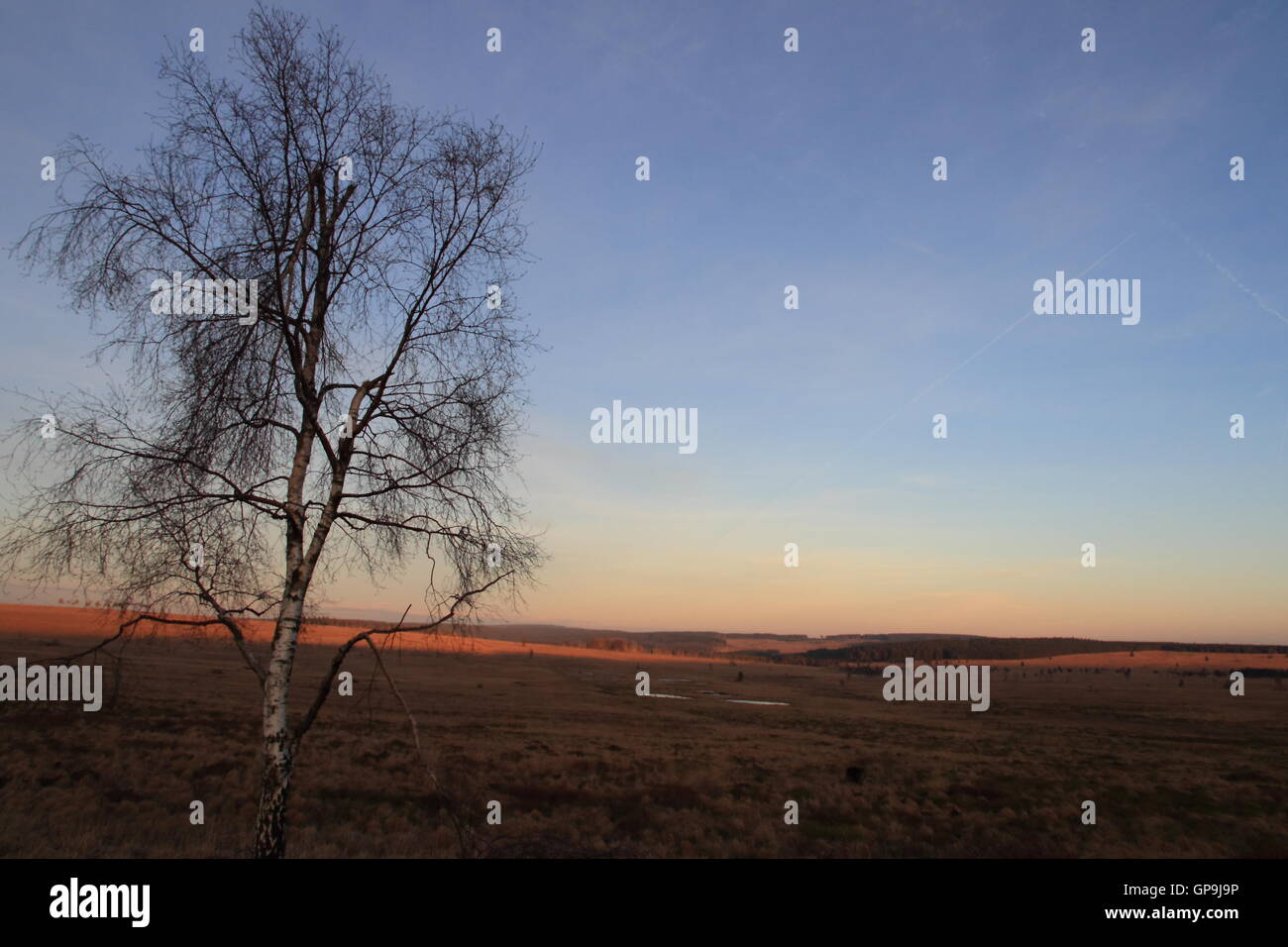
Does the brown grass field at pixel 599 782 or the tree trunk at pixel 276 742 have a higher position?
the tree trunk at pixel 276 742

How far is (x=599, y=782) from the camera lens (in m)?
21.9

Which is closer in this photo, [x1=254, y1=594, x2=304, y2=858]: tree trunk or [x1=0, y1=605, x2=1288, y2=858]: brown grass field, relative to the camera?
[x1=254, y1=594, x2=304, y2=858]: tree trunk

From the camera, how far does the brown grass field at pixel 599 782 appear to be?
1373 centimetres

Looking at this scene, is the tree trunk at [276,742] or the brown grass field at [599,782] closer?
the tree trunk at [276,742]

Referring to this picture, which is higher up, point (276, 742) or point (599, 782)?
point (276, 742)

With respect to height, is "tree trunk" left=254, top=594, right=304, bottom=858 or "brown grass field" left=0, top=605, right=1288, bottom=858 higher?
"tree trunk" left=254, top=594, right=304, bottom=858

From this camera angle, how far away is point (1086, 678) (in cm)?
10169

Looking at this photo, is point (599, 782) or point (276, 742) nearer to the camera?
point (276, 742)

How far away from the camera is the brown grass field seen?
13.7 m
